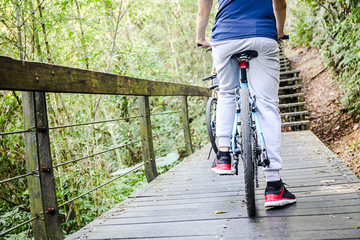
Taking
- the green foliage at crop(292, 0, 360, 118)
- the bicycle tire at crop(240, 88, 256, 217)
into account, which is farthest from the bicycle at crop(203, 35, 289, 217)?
the green foliage at crop(292, 0, 360, 118)

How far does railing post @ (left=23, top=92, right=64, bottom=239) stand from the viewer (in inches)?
64.1

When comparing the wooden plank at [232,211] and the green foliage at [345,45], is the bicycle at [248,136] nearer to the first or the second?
the wooden plank at [232,211]

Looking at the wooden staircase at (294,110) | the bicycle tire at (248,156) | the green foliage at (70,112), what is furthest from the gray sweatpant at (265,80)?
the wooden staircase at (294,110)

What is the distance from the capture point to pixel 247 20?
73.9 inches

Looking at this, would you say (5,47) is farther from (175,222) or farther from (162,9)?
(162,9)

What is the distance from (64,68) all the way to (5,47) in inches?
86.7

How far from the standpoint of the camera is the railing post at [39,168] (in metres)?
1.63

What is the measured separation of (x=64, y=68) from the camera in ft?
5.85

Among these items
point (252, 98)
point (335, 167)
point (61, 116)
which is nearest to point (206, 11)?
point (252, 98)

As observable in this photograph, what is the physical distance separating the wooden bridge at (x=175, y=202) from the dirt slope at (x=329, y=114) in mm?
1492

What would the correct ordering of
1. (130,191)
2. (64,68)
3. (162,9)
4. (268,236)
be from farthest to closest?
1. (162,9)
2. (130,191)
3. (64,68)
4. (268,236)

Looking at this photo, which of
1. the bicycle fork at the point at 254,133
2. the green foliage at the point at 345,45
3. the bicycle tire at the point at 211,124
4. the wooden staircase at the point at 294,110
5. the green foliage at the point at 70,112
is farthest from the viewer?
the wooden staircase at the point at 294,110

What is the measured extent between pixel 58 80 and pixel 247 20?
1.14 meters

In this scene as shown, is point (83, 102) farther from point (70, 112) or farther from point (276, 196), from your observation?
point (276, 196)
